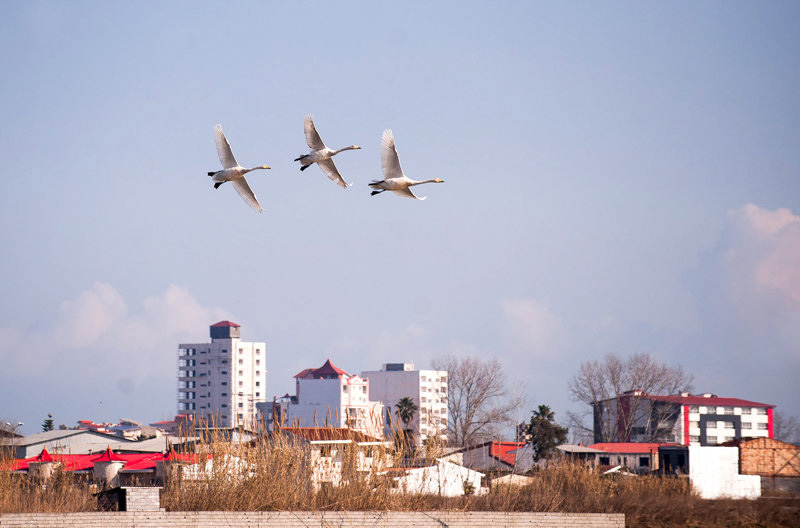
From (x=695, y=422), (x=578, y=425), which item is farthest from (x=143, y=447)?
(x=695, y=422)

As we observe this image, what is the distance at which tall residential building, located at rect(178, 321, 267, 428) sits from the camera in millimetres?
152250

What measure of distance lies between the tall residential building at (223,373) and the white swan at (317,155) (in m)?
130

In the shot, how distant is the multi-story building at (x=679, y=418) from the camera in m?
77.7

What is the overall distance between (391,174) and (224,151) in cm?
427

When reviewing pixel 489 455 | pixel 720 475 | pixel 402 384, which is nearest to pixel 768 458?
pixel 720 475

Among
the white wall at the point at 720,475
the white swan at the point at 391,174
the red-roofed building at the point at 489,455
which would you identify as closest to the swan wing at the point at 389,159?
the white swan at the point at 391,174

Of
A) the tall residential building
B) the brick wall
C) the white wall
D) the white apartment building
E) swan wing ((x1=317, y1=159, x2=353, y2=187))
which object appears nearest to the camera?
swan wing ((x1=317, y1=159, x2=353, y2=187))

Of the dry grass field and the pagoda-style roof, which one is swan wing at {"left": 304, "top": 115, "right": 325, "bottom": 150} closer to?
the dry grass field

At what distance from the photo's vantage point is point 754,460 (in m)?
42.6

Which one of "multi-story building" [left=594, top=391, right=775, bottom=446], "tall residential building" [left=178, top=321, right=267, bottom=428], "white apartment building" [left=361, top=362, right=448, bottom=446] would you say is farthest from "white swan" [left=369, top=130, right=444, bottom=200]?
"tall residential building" [left=178, top=321, right=267, bottom=428]

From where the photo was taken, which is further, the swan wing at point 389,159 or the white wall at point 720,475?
the white wall at point 720,475

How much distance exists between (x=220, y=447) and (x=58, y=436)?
128ft

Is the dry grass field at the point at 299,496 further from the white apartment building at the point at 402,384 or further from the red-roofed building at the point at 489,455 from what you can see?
the white apartment building at the point at 402,384

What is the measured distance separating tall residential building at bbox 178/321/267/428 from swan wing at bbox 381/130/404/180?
431 ft
